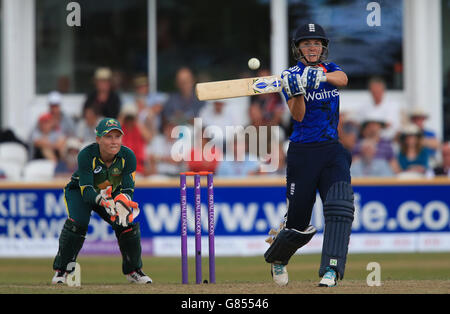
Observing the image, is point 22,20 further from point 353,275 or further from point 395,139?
point 353,275

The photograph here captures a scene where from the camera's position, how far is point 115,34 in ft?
45.4

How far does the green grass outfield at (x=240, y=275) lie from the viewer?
6.16 m

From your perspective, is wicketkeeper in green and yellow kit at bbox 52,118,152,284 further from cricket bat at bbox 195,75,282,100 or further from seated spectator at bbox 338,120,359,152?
seated spectator at bbox 338,120,359,152

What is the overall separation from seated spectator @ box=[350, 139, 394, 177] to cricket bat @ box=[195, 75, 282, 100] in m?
5.68

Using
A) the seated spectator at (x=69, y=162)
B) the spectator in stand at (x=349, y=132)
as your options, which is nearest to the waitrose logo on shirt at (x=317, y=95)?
the spectator in stand at (x=349, y=132)

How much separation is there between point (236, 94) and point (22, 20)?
8.53 metres

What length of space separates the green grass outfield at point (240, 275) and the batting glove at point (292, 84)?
127cm

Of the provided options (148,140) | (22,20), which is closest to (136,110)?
(148,140)

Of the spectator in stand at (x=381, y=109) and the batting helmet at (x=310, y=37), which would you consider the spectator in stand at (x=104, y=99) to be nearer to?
the spectator in stand at (x=381, y=109)

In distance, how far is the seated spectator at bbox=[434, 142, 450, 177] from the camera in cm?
1161

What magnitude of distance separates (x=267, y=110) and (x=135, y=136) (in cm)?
175

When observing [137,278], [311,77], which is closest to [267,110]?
[137,278]

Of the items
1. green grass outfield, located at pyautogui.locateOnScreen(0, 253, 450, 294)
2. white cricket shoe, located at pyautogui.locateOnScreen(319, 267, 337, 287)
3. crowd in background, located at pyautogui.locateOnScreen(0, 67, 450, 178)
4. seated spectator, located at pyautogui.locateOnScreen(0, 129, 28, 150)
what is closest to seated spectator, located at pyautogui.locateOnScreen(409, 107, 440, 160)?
crowd in background, located at pyautogui.locateOnScreen(0, 67, 450, 178)

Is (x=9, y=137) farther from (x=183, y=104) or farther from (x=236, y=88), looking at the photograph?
(x=236, y=88)
